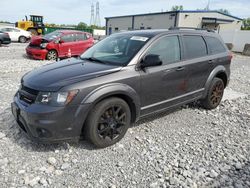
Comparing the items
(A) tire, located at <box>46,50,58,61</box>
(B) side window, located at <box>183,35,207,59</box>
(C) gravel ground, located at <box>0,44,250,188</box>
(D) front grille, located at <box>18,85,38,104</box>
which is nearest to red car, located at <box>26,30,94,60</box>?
(A) tire, located at <box>46,50,58,61</box>

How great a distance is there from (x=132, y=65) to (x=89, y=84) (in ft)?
2.63

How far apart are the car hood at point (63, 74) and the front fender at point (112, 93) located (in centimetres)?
21

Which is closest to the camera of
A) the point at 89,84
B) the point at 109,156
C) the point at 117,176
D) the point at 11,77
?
the point at 117,176

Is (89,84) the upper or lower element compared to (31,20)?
lower

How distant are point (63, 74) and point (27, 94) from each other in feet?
1.85

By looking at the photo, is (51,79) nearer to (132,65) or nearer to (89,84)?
(89,84)

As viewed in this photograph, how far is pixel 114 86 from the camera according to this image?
3.22 metres

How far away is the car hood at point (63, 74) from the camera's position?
302 cm

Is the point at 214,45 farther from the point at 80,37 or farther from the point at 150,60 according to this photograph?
the point at 80,37

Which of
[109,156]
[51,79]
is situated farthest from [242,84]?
[51,79]

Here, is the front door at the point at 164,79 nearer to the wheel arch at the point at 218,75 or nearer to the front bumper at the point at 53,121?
the wheel arch at the point at 218,75

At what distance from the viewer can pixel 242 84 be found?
26.5 feet

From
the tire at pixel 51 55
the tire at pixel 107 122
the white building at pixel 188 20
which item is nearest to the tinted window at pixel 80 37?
the tire at pixel 51 55

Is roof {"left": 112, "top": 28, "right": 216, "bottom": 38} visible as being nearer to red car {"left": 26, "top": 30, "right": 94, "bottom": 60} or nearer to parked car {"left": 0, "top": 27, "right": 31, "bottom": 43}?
red car {"left": 26, "top": 30, "right": 94, "bottom": 60}
